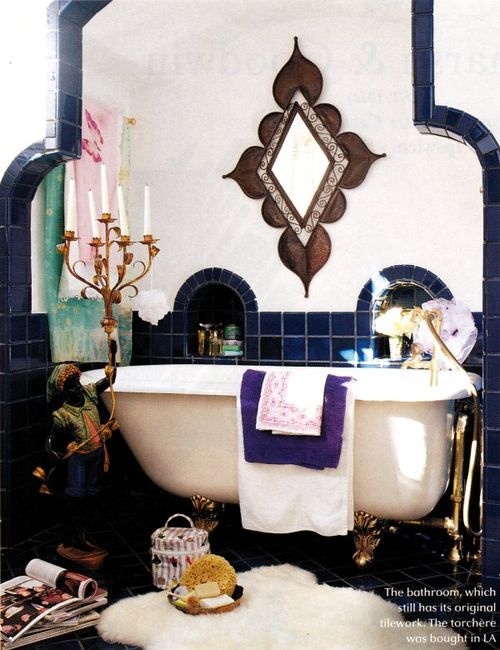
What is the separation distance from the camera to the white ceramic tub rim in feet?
10.2

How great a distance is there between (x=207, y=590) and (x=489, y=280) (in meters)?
1.56

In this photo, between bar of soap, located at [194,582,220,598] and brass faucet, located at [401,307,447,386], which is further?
brass faucet, located at [401,307,447,386]

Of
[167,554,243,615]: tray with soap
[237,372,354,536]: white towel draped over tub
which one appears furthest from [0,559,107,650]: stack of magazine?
[237,372,354,536]: white towel draped over tub

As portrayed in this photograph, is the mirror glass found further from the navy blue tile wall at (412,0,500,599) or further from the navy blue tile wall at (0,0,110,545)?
the navy blue tile wall at (412,0,500,599)

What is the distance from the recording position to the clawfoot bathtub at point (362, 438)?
312 cm

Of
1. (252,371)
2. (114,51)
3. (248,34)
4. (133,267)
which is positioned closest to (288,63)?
(248,34)

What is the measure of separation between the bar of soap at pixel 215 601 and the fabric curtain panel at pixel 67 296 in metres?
1.68

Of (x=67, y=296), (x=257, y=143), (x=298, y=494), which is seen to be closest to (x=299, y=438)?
(x=298, y=494)

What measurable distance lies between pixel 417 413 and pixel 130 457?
2.14m

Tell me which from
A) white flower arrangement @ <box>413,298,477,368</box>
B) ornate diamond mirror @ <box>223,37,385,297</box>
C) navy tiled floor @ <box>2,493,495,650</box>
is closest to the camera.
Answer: navy tiled floor @ <box>2,493,495,650</box>

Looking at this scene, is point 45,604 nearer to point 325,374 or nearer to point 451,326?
point 325,374

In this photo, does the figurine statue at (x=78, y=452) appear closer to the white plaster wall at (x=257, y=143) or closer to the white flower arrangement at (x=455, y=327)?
the white plaster wall at (x=257, y=143)

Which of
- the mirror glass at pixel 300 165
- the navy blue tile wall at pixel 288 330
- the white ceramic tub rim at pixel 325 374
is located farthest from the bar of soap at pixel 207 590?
the mirror glass at pixel 300 165

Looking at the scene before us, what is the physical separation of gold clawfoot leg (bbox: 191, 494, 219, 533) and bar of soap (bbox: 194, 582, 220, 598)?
845mm
